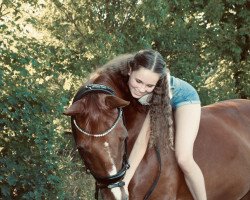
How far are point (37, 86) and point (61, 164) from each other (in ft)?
6.44

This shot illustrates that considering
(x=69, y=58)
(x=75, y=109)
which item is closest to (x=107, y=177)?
(x=75, y=109)

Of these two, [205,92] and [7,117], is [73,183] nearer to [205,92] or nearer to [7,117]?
[7,117]

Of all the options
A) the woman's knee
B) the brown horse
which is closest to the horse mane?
the brown horse

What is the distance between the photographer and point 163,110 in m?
3.78

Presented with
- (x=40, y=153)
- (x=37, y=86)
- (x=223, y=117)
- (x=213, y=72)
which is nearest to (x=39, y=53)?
(x=37, y=86)

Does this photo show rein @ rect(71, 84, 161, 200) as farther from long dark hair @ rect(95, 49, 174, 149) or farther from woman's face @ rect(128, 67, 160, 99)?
long dark hair @ rect(95, 49, 174, 149)

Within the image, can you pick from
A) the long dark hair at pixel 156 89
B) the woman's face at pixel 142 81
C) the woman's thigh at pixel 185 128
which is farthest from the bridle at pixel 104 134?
the woman's thigh at pixel 185 128

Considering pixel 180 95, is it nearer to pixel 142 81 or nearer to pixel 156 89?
pixel 156 89

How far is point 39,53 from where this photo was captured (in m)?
5.86

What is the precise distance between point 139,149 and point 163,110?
40cm

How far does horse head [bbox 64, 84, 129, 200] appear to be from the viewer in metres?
3.21

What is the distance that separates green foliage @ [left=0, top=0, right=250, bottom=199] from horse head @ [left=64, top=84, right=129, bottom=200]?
6.67 feet

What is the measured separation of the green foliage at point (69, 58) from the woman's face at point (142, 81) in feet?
6.61

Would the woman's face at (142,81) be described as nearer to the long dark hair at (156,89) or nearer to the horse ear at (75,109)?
the long dark hair at (156,89)
